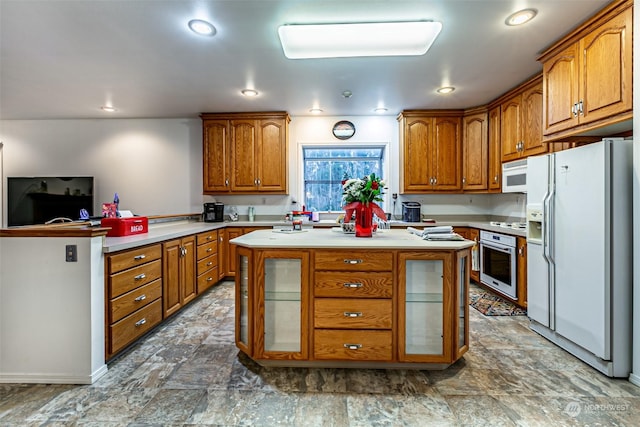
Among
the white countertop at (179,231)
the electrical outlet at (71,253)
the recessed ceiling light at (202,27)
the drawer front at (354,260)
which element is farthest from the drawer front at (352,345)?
the recessed ceiling light at (202,27)

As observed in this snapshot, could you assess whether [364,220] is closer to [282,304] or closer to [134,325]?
[282,304]

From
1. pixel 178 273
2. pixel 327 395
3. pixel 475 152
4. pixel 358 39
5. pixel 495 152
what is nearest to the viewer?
pixel 327 395

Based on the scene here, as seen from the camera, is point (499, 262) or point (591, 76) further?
point (499, 262)

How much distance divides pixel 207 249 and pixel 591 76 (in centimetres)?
410

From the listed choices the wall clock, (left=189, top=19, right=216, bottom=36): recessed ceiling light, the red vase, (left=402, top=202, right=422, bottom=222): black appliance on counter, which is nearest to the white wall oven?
(left=402, top=202, right=422, bottom=222): black appliance on counter

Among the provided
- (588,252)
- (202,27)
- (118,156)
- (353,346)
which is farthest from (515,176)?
(118,156)

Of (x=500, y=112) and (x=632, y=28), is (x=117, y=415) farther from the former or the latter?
(x=500, y=112)

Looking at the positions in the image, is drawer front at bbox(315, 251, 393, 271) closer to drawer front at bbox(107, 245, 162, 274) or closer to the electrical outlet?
drawer front at bbox(107, 245, 162, 274)

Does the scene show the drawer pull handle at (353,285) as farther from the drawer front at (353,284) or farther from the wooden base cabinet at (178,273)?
the wooden base cabinet at (178,273)

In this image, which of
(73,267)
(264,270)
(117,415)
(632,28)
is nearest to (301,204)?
(264,270)

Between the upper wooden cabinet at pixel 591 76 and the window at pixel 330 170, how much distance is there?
256 centimetres

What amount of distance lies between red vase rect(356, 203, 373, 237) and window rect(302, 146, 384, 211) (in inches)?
102

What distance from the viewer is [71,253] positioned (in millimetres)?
1868

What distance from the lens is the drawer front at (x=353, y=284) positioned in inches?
76.1
